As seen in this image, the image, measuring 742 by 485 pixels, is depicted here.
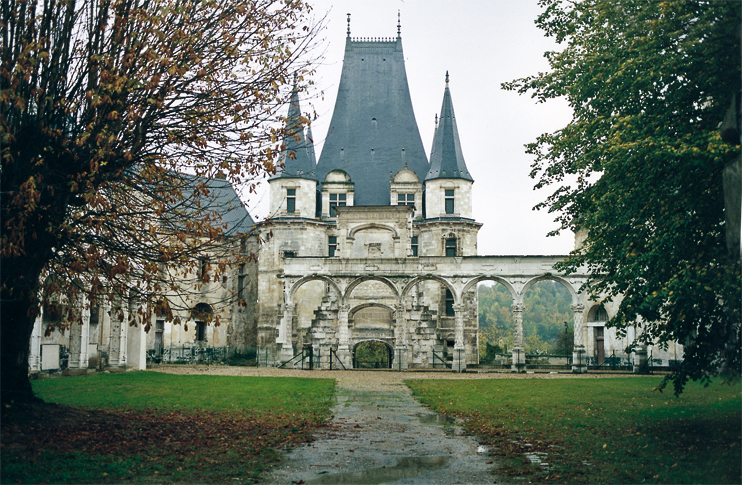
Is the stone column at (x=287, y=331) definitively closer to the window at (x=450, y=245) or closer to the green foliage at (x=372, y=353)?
the green foliage at (x=372, y=353)

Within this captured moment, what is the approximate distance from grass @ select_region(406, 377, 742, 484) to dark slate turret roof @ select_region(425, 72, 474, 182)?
89.6 feet

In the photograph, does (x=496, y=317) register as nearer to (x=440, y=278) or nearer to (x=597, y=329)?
(x=597, y=329)

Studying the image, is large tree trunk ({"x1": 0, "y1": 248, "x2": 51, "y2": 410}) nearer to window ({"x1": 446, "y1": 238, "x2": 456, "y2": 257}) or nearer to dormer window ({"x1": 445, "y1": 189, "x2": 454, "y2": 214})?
window ({"x1": 446, "y1": 238, "x2": 456, "y2": 257})

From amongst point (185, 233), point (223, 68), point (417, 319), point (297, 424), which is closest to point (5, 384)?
point (185, 233)

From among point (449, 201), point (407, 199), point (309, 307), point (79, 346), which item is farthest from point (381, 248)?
point (79, 346)

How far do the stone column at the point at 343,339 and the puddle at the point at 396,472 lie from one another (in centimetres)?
2785

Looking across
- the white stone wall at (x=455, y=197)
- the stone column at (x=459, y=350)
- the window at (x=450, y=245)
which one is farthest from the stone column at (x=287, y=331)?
the white stone wall at (x=455, y=197)

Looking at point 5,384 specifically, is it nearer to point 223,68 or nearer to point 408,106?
point 223,68

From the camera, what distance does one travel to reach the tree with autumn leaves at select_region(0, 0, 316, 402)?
9516mm

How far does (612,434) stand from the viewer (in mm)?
10945

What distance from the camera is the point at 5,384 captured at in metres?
11.0

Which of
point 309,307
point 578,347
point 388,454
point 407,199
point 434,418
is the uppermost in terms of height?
point 407,199

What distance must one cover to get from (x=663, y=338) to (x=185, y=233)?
8113 millimetres

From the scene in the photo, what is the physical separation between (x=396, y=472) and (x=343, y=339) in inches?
1141
